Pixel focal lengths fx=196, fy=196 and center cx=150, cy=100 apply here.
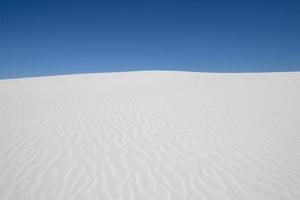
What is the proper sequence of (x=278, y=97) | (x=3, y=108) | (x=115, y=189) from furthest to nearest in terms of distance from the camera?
(x=278, y=97)
(x=3, y=108)
(x=115, y=189)

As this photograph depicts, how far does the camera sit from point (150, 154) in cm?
430

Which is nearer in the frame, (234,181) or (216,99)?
(234,181)

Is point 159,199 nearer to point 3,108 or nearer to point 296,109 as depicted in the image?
point 296,109

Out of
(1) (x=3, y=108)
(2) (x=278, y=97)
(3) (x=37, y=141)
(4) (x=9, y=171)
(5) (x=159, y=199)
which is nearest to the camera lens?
(5) (x=159, y=199)

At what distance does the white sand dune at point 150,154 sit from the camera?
125 inches

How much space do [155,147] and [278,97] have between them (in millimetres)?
8113

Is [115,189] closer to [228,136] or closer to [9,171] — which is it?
[9,171]

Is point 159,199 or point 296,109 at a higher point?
point 296,109

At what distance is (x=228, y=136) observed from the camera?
5207 mm

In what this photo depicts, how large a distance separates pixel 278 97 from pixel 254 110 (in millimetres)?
3136

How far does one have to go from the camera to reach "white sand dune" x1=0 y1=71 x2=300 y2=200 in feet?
10.4

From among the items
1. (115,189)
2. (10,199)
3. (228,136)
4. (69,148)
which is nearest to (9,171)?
(10,199)

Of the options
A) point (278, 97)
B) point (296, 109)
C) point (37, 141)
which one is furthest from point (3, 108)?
point (278, 97)

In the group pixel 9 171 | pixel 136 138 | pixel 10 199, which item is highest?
pixel 136 138
